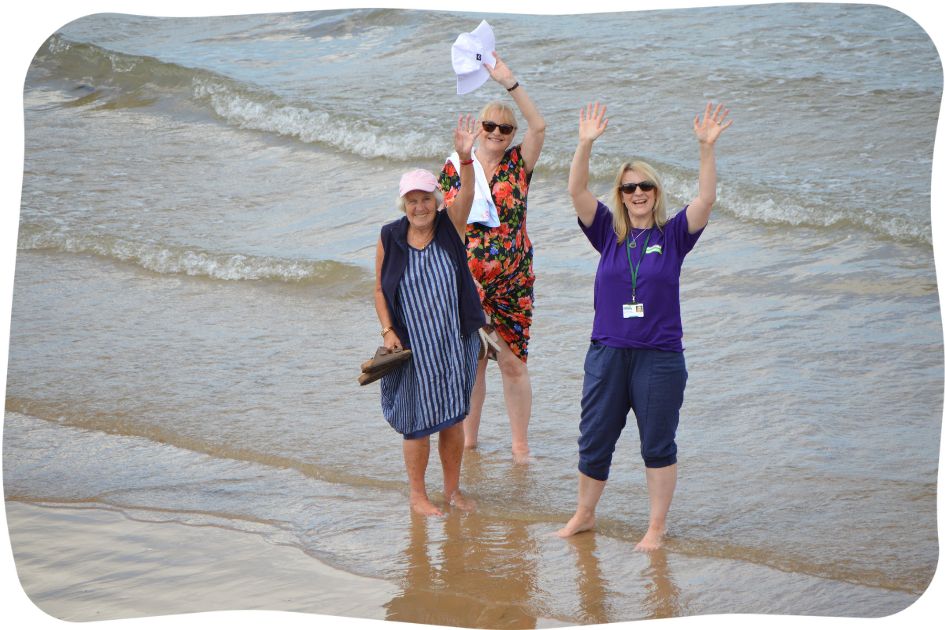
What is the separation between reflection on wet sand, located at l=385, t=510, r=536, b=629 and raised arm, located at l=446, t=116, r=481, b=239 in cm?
121

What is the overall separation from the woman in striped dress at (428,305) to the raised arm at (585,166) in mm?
484

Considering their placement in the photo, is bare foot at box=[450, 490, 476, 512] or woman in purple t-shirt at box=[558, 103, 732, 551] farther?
bare foot at box=[450, 490, 476, 512]

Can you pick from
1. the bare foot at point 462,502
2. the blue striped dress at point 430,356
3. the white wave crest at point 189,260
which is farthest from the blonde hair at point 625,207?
the white wave crest at point 189,260

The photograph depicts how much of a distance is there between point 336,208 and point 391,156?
1.27 metres

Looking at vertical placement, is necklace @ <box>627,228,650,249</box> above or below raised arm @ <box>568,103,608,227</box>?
below

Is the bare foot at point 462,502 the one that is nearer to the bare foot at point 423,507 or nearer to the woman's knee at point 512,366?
the bare foot at point 423,507

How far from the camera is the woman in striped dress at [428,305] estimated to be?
16.3ft

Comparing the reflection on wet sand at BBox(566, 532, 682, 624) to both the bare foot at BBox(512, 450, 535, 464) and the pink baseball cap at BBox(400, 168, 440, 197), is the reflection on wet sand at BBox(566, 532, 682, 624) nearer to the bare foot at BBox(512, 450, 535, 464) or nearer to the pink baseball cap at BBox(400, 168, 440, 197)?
the bare foot at BBox(512, 450, 535, 464)

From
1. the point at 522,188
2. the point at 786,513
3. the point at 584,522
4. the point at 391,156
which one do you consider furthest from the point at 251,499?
the point at 391,156

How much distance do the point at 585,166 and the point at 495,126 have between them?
33.9 inches

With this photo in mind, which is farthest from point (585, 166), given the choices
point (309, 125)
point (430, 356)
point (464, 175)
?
point (309, 125)

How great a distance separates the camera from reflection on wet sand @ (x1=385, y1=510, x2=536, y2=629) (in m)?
4.29

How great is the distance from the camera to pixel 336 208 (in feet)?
32.7

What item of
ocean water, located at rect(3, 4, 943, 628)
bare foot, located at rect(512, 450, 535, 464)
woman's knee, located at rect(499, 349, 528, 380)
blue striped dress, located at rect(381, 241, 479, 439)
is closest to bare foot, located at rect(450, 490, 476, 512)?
ocean water, located at rect(3, 4, 943, 628)
